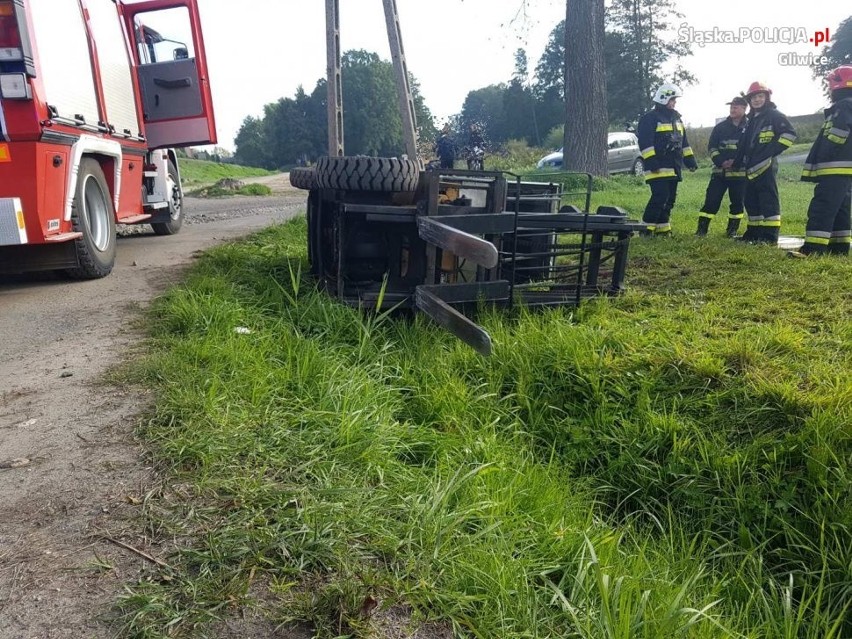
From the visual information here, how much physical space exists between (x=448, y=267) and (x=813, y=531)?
9.44ft

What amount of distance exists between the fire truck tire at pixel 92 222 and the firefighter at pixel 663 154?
20.1 feet

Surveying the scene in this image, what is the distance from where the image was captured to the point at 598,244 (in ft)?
15.4

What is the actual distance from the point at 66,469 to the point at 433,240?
2.30m

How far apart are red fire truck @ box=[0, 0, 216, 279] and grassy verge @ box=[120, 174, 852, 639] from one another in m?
1.20

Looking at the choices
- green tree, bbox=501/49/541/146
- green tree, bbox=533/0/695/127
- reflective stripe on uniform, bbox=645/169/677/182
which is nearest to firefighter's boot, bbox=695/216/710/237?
reflective stripe on uniform, bbox=645/169/677/182

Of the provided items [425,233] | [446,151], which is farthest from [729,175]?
[425,233]

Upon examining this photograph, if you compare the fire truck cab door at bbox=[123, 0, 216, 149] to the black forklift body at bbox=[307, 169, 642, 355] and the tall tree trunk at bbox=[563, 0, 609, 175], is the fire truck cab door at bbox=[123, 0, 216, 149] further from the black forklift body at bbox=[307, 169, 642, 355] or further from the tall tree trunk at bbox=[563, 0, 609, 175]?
the tall tree trunk at bbox=[563, 0, 609, 175]

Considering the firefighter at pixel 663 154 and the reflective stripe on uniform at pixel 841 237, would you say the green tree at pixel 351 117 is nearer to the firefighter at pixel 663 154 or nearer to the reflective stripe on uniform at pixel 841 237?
the firefighter at pixel 663 154

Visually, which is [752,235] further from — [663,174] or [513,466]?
[513,466]

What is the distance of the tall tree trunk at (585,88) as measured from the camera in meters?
12.4

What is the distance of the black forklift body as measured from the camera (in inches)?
161

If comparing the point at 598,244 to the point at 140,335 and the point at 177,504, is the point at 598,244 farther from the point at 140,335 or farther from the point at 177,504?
the point at 177,504

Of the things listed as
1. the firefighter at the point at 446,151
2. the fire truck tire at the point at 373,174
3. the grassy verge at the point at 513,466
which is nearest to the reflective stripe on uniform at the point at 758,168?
the grassy verge at the point at 513,466

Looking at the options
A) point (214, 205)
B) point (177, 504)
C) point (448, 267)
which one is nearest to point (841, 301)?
point (448, 267)
